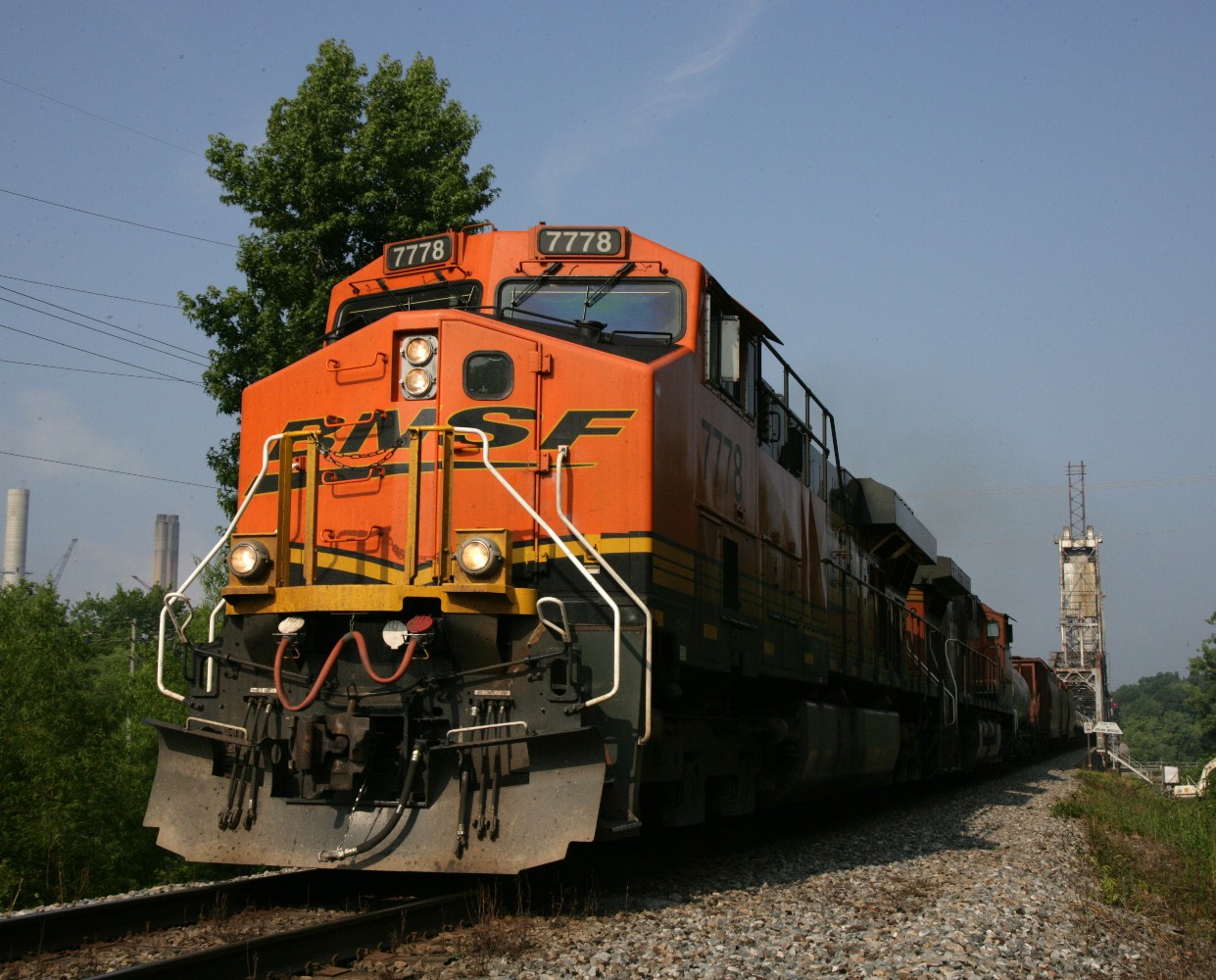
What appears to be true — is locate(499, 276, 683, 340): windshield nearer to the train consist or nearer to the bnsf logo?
the train consist

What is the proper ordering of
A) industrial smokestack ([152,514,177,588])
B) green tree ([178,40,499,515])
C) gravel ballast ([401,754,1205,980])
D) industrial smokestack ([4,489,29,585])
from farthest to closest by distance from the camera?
industrial smokestack ([152,514,177,588])
industrial smokestack ([4,489,29,585])
green tree ([178,40,499,515])
gravel ballast ([401,754,1205,980])

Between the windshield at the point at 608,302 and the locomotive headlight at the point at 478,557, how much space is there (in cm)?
200

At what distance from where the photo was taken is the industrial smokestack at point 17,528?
370ft

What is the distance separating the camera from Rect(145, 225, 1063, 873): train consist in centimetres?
625

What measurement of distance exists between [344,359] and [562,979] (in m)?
4.08

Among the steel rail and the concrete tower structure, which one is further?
the concrete tower structure

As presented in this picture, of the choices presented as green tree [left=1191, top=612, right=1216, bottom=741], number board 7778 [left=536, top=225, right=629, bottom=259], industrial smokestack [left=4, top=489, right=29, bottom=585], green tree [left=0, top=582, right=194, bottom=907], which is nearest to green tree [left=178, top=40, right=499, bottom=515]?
green tree [left=0, top=582, right=194, bottom=907]

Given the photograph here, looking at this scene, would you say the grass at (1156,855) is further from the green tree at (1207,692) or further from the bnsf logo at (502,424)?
the green tree at (1207,692)

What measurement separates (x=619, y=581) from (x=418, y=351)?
197 centimetres

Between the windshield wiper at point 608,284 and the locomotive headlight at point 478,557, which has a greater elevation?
the windshield wiper at point 608,284

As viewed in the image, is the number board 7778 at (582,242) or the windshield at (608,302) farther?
the number board 7778 at (582,242)

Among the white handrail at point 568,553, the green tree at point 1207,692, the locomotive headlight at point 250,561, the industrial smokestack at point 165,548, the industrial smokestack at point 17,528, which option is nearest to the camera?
the white handrail at point 568,553

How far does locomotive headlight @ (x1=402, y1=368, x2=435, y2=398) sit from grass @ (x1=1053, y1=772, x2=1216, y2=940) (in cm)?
565

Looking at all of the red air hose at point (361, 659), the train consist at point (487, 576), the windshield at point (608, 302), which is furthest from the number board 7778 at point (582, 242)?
the red air hose at point (361, 659)
